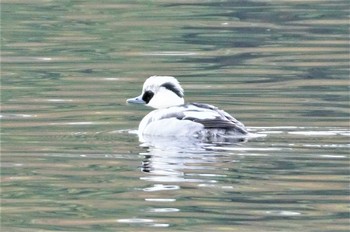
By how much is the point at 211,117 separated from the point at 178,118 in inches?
22.5

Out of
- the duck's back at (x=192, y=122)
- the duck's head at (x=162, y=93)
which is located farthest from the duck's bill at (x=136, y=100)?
the duck's back at (x=192, y=122)

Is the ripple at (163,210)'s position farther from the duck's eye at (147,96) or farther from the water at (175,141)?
the duck's eye at (147,96)

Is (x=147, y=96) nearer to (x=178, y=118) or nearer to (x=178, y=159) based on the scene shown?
(x=178, y=118)

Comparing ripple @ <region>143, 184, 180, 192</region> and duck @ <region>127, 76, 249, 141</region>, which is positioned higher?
duck @ <region>127, 76, 249, 141</region>

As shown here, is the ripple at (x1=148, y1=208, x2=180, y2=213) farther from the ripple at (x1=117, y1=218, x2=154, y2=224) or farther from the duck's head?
the duck's head

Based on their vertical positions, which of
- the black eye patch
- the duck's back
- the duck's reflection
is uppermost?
the black eye patch

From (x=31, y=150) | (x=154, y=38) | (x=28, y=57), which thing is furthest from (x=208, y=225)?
(x=154, y=38)

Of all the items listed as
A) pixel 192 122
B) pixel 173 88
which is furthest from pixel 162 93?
pixel 192 122

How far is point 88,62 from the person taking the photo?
20.6 meters

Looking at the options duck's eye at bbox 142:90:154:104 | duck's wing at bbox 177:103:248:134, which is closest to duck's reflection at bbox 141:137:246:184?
duck's wing at bbox 177:103:248:134

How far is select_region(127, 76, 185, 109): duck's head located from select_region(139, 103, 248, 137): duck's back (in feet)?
1.23

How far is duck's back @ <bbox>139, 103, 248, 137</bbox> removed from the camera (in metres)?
14.4

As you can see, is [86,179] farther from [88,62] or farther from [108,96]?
[88,62]

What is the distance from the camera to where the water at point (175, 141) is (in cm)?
1111
